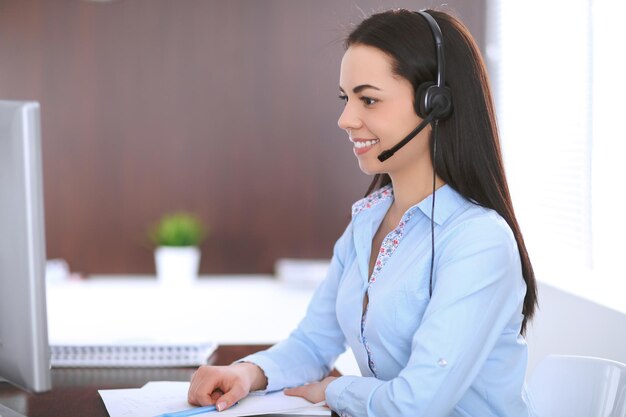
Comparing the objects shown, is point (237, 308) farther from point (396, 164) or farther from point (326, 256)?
point (396, 164)

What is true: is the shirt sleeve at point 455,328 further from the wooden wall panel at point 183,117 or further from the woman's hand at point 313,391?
the wooden wall panel at point 183,117

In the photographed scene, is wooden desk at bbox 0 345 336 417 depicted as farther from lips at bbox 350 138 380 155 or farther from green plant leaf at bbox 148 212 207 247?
green plant leaf at bbox 148 212 207 247

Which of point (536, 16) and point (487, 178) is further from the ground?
point (536, 16)

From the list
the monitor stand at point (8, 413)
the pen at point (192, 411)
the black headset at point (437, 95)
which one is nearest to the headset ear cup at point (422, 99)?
the black headset at point (437, 95)

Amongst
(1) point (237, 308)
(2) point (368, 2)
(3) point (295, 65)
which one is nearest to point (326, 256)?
(1) point (237, 308)

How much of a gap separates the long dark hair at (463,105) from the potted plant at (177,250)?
2282 millimetres

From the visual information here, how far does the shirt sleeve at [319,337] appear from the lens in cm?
162

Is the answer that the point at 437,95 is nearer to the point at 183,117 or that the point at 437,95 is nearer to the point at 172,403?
the point at 172,403

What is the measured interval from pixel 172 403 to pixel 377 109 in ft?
2.04

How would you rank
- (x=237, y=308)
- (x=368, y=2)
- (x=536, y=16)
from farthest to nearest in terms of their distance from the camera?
(x=368, y=2), (x=237, y=308), (x=536, y=16)

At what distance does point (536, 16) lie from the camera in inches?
121

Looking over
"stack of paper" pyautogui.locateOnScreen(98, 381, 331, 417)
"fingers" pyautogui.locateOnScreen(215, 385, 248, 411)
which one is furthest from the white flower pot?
"fingers" pyautogui.locateOnScreen(215, 385, 248, 411)

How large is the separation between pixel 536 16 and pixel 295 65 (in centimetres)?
111

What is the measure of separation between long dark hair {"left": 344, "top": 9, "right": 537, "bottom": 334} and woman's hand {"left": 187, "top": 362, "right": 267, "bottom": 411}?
51cm
